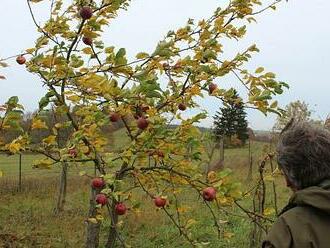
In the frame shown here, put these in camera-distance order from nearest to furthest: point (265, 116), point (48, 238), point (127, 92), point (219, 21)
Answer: point (127, 92) < point (265, 116) < point (219, 21) < point (48, 238)

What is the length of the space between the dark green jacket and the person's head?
68 mm

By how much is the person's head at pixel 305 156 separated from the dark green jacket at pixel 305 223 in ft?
0.22

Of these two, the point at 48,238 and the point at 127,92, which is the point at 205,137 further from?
the point at 48,238

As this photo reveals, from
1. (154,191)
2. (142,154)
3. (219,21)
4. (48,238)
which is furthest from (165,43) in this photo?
(48,238)

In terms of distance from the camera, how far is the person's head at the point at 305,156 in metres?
1.81

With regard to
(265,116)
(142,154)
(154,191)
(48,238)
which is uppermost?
(265,116)

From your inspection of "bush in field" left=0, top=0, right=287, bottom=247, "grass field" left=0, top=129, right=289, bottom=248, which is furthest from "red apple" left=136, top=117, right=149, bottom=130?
"grass field" left=0, top=129, right=289, bottom=248

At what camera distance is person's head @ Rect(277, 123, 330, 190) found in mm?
1808

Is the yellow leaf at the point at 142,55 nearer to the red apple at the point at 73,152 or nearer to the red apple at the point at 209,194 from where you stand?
the red apple at the point at 73,152

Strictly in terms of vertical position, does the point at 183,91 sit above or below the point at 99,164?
above

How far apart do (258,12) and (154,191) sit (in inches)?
49.0

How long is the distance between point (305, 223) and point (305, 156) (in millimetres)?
260

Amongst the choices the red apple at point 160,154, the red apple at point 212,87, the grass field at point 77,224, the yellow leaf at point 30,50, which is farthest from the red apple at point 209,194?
the grass field at point 77,224

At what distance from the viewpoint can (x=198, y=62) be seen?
2.79 metres
